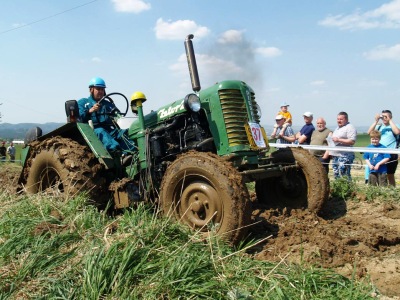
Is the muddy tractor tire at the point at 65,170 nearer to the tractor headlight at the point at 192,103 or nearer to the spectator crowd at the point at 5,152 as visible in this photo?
the tractor headlight at the point at 192,103

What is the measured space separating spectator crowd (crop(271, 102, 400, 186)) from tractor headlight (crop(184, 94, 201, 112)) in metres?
3.22

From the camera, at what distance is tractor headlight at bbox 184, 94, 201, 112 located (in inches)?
187

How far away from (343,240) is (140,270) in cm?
221

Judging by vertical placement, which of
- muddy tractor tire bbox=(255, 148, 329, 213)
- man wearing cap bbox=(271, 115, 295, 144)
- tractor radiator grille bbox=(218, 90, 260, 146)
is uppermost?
tractor radiator grille bbox=(218, 90, 260, 146)

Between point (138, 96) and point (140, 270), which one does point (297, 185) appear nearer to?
point (138, 96)

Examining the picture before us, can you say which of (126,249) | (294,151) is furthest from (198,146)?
(126,249)

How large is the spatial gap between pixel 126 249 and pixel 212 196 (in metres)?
1.36

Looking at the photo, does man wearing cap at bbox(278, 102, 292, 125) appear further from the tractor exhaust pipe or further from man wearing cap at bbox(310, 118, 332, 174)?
the tractor exhaust pipe

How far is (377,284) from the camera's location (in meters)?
3.34

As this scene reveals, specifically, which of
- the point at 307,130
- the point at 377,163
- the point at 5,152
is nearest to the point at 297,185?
the point at 377,163

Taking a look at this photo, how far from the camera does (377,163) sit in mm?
7434

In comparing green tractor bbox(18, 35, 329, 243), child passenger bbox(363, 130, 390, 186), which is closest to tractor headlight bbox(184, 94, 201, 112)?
green tractor bbox(18, 35, 329, 243)

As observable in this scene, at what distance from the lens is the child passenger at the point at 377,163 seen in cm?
738

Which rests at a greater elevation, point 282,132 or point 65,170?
point 65,170
